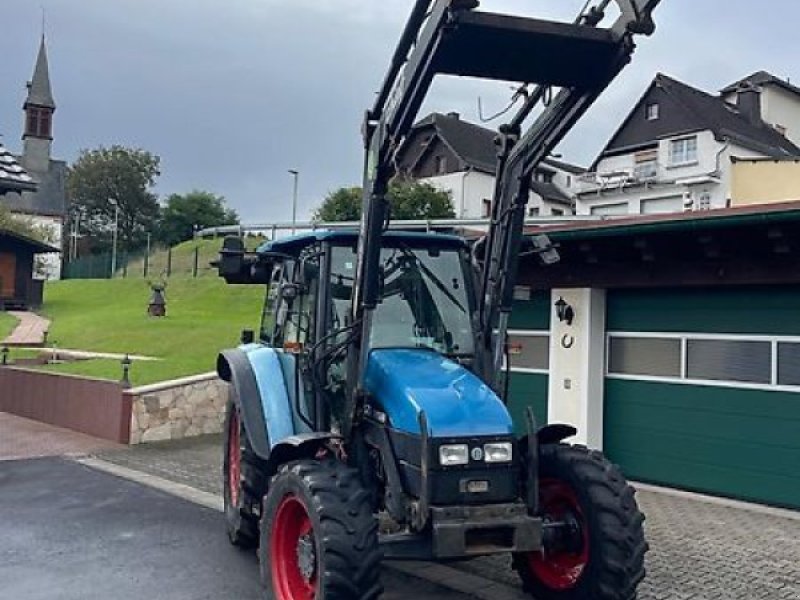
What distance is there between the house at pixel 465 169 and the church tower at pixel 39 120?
97.6 feet

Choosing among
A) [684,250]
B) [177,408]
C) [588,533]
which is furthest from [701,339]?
[177,408]

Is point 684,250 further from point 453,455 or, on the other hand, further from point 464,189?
point 464,189

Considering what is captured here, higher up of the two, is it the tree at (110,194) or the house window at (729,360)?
the tree at (110,194)

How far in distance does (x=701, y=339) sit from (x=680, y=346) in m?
0.31

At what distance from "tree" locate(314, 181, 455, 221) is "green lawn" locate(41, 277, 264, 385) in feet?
27.1

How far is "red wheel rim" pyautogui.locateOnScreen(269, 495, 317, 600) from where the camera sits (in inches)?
192

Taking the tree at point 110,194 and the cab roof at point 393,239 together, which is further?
the tree at point 110,194

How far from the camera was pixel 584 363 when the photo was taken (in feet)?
35.0

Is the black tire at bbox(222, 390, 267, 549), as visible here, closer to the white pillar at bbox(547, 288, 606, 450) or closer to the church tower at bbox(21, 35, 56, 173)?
the white pillar at bbox(547, 288, 606, 450)

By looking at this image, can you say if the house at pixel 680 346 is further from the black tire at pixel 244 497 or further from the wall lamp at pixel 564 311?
the black tire at pixel 244 497

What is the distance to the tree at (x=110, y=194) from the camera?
2776 inches

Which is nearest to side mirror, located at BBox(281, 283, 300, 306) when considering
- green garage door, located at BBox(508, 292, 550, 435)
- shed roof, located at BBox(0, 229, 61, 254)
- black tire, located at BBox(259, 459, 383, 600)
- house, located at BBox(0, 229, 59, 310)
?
black tire, located at BBox(259, 459, 383, 600)

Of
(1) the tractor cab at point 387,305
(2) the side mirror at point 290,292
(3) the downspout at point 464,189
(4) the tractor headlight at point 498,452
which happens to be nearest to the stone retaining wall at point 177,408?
(2) the side mirror at point 290,292

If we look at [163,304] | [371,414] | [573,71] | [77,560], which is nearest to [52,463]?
[77,560]
